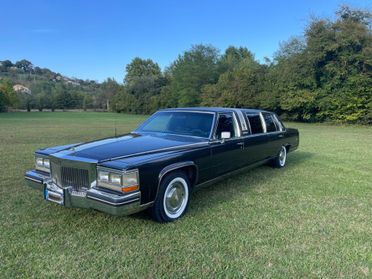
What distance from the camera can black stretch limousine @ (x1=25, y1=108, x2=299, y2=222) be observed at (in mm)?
3291

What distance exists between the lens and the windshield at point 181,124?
15.8 feet

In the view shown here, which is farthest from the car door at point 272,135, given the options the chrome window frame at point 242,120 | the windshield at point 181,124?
the windshield at point 181,124

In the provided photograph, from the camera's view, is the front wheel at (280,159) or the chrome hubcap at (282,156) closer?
the front wheel at (280,159)

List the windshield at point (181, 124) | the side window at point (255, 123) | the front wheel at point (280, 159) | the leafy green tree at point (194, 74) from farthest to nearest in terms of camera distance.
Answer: the leafy green tree at point (194, 74)
the front wheel at point (280, 159)
the side window at point (255, 123)
the windshield at point (181, 124)

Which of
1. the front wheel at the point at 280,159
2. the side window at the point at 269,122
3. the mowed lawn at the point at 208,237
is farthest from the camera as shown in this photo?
the front wheel at the point at 280,159

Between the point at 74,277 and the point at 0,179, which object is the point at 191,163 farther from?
the point at 0,179

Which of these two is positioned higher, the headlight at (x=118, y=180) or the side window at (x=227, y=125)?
the side window at (x=227, y=125)

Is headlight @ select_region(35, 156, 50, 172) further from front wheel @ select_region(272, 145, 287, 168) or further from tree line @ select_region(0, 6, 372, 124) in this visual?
tree line @ select_region(0, 6, 372, 124)

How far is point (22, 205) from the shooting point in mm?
4410

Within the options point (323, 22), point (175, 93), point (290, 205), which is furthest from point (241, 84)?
point (290, 205)

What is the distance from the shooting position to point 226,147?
15.8 feet

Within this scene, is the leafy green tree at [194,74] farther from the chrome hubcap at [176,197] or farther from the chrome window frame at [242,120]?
the chrome hubcap at [176,197]

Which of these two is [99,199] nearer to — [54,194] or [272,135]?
[54,194]

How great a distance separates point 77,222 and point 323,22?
2850cm
